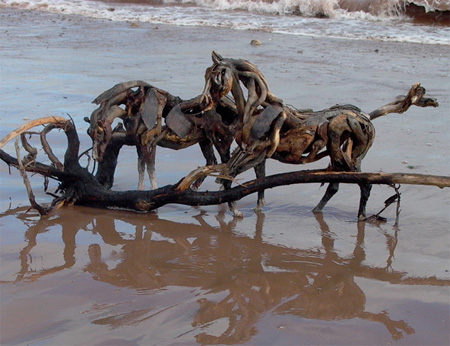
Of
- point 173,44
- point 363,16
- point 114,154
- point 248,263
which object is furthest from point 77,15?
point 248,263

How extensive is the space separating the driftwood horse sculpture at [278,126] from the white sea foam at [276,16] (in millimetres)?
11105

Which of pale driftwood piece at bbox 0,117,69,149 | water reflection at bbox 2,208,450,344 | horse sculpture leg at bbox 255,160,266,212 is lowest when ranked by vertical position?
water reflection at bbox 2,208,450,344

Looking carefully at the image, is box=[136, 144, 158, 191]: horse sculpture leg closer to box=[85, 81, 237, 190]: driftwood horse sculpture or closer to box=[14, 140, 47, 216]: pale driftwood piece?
box=[85, 81, 237, 190]: driftwood horse sculpture

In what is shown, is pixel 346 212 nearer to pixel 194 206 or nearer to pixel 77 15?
pixel 194 206

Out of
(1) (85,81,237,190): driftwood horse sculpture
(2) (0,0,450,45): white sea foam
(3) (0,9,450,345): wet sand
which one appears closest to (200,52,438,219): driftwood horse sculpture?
(1) (85,81,237,190): driftwood horse sculpture

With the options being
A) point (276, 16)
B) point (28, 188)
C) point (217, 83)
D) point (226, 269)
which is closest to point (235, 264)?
point (226, 269)

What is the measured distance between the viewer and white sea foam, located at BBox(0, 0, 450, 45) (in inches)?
669

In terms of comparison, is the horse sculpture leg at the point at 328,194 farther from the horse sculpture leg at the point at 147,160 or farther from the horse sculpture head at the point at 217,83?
the horse sculpture leg at the point at 147,160

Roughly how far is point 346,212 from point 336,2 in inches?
676

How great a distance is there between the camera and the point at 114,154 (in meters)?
5.71

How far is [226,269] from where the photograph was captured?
4.42m

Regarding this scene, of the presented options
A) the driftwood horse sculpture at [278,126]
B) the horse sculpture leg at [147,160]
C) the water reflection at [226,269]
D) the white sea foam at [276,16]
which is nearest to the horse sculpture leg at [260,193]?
the driftwood horse sculpture at [278,126]

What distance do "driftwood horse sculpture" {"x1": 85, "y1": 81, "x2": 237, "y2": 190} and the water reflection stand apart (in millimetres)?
604

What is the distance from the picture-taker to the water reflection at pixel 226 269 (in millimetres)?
3818
